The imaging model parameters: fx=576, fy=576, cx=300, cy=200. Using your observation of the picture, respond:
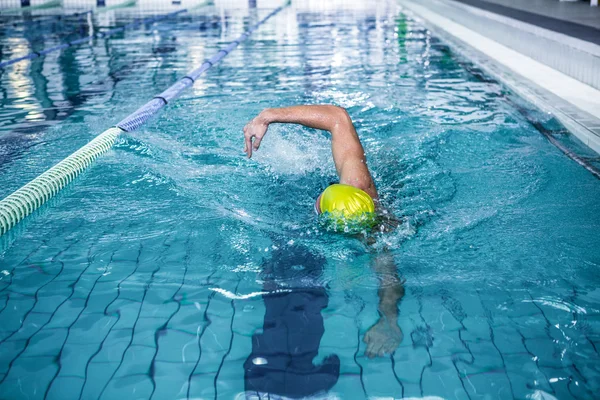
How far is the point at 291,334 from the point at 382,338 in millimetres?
307

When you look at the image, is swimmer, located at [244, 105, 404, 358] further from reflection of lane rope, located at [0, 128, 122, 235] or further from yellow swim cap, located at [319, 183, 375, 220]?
reflection of lane rope, located at [0, 128, 122, 235]

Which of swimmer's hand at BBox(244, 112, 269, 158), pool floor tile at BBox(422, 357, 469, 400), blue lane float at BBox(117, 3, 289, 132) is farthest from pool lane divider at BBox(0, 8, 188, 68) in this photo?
pool floor tile at BBox(422, 357, 469, 400)

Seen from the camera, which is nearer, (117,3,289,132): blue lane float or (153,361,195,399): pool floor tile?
(153,361,195,399): pool floor tile

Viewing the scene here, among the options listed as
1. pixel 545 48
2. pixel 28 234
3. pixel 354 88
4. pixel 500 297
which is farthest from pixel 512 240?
pixel 545 48

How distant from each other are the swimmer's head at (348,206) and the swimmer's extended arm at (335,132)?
0.77ft

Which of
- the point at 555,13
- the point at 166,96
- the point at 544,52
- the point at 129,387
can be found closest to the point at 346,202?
the point at 129,387

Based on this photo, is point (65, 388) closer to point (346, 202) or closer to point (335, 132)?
point (346, 202)

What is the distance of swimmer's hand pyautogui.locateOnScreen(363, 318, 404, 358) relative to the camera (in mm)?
1882

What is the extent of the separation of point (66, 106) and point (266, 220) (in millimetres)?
3494

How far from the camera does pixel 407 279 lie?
228 cm

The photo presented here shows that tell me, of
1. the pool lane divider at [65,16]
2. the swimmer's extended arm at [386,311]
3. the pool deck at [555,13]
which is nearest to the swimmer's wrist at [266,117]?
the swimmer's extended arm at [386,311]

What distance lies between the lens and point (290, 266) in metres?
2.39

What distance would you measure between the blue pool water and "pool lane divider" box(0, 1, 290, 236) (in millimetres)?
62

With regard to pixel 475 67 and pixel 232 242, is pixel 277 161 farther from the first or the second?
pixel 475 67
